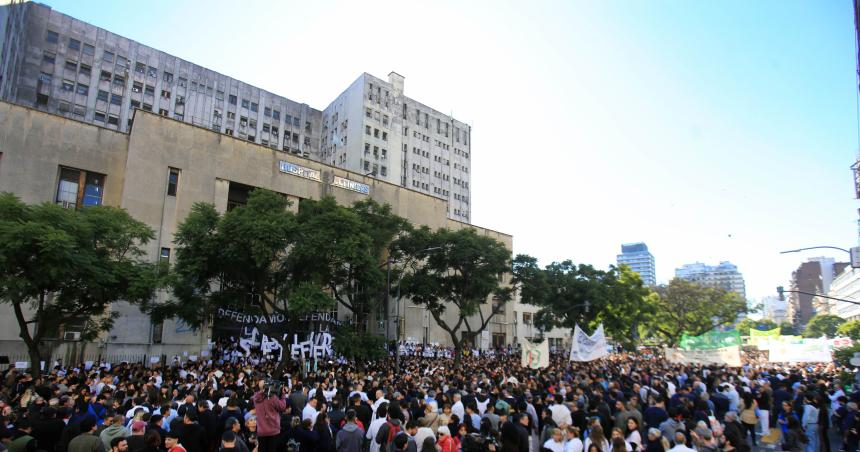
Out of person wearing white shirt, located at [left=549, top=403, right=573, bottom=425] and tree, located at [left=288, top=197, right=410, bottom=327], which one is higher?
tree, located at [left=288, top=197, right=410, bottom=327]

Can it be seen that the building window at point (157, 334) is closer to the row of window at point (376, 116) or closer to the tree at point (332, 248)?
the tree at point (332, 248)

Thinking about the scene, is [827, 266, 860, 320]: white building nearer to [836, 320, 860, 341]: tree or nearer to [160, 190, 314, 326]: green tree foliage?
[836, 320, 860, 341]: tree

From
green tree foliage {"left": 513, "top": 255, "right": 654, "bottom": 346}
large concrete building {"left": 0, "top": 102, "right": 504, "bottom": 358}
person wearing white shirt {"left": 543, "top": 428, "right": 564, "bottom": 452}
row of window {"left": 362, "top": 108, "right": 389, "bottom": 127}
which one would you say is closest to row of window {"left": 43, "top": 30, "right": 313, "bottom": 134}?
row of window {"left": 362, "top": 108, "right": 389, "bottom": 127}

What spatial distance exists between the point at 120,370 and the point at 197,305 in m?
6.26

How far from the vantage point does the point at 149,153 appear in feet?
121

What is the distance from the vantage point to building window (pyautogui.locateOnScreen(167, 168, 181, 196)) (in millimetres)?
37594

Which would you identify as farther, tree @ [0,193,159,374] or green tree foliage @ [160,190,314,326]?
green tree foliage @ [160,190,314,326]

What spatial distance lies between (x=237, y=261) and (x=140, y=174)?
1390 cm

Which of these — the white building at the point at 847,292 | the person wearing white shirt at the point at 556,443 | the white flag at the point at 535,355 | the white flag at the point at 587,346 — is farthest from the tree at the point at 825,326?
the person wearing white shirt at the point at 556,443

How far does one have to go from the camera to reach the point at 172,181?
125ft

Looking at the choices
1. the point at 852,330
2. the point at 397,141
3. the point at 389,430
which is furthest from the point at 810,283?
the point at 389,430

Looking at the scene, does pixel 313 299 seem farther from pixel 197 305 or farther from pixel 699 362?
pixel 699 362

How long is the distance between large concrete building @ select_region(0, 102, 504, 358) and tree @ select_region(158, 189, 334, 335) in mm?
7438

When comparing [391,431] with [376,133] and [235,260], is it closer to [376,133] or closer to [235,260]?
[235,260]
